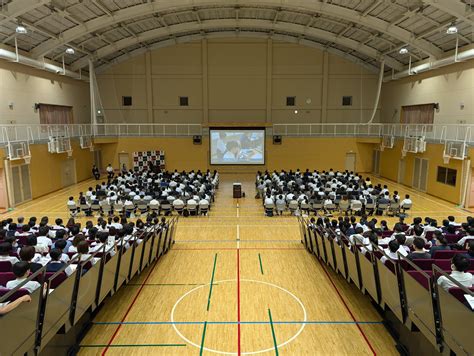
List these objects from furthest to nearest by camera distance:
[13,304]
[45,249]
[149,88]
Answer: [149,88] → [45,249] → [13,304]

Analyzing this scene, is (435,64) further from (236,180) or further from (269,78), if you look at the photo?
(236,180)

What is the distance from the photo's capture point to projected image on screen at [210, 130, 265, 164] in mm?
32281

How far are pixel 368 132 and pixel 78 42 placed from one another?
25.8 m

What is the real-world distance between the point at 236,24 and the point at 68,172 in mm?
18206

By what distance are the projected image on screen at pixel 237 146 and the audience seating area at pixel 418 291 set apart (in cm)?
2338

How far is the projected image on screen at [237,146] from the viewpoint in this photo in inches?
1271

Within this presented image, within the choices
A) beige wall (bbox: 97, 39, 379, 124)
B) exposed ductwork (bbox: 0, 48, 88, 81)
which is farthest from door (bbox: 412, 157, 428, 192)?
exposed ductwork (bbox: 0, 48, 88, 81)

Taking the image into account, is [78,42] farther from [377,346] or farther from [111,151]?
[377,346]

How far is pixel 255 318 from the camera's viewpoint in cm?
793

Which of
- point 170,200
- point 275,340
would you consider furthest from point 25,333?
point 170,200

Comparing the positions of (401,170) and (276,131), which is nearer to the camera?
(401,170)

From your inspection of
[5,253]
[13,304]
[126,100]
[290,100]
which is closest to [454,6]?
[290,100]

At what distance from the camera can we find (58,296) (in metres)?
5.45

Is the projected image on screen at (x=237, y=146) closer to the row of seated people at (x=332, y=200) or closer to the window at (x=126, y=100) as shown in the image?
the window at (x=126, y=100)
